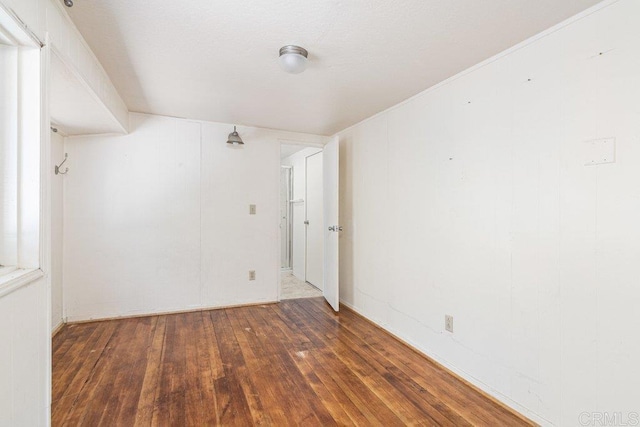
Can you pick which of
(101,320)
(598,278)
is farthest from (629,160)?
(101,320)

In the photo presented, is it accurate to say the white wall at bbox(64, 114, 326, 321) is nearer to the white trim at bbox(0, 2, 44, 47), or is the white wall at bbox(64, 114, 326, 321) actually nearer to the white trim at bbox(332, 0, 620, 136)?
the white trim at bbox(332, 0, 620, 136)

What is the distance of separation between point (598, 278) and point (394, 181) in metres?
1.70

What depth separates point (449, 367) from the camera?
225cm

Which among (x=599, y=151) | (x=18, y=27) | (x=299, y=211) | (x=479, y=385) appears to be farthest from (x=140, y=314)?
(x=599, y=151)

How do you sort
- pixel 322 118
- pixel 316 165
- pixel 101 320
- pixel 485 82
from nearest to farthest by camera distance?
pixel 485 82 → pixel 101 320 → pixel 322 118 → pixel 316 165

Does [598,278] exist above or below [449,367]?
above

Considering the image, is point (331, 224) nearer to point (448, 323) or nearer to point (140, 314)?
point (448, 323)

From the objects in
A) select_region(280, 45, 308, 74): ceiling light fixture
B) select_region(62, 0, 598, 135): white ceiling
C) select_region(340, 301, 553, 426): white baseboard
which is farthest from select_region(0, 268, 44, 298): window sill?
select_region(340, 301, 553, 426): white baseboard

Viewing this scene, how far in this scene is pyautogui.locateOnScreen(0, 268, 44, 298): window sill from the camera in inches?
40.9

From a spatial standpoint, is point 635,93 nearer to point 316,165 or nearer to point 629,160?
point 629,160

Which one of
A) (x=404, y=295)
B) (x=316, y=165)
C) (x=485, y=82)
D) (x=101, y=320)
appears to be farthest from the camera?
(x=316, y=165)

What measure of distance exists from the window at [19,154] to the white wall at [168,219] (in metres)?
2.12

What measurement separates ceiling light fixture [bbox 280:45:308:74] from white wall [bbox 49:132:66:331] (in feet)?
7.92

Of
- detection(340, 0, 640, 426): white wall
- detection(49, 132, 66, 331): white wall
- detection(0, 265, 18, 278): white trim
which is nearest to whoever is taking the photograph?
detection(0, 265, 18, 278): white trim
